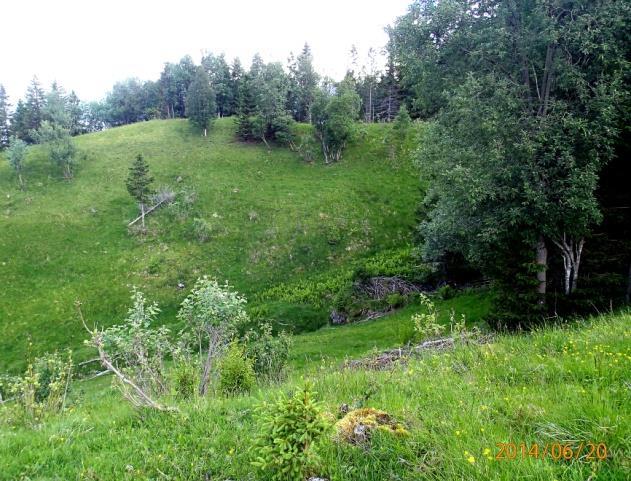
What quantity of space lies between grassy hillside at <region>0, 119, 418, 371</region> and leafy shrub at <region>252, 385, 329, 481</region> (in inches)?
1211

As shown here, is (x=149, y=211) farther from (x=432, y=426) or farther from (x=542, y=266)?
(x=432, y=426)

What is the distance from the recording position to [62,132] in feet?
169

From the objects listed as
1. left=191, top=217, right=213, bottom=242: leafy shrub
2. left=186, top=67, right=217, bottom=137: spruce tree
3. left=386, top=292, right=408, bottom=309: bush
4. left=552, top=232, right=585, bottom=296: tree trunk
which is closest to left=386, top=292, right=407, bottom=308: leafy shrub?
left=386, top=292, right=408, bottom=309: bush

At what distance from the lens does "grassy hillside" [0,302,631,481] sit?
359cm

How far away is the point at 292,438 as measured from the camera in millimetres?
3898

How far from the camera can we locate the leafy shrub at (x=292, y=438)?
3799mm

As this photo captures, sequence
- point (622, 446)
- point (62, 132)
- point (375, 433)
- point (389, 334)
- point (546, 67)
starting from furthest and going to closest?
point (62, 132) < point (389, 334) < point (546, 67) < point (375, 433) < point (622, 446)

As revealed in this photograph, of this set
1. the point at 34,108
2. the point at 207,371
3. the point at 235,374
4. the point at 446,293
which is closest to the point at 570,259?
the point at 446,293

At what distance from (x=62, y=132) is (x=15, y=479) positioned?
189 ft

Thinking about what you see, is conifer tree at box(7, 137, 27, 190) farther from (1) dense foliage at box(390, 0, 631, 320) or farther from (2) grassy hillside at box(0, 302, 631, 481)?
(2) grassy hillside at box(0, 302, 631, 481)

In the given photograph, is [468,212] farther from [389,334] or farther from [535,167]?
[389,334]

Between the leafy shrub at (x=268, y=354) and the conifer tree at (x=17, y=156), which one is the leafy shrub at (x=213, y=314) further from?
the conifer tree at (x=17, y=156)

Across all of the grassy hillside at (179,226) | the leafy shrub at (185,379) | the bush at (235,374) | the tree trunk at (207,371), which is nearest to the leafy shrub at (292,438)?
the tree trunk at (207,371)

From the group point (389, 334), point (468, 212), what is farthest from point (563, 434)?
point (389, 334)
